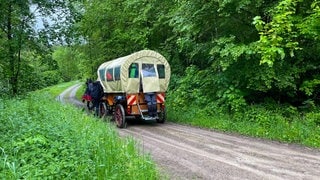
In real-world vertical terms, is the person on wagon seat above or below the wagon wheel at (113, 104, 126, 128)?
above

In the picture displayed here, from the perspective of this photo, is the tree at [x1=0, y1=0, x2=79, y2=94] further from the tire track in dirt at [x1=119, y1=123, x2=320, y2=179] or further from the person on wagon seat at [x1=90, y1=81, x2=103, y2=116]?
the tire track in dirt at [x1=119, y1=123, x2=320, y2=179]

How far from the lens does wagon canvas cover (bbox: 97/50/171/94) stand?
13914 millimetres

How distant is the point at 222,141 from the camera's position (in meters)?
→ 9.96

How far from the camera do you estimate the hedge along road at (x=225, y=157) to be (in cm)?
671

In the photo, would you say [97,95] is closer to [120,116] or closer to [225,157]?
[120,116]

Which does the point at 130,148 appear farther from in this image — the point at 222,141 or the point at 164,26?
the point at 164,26

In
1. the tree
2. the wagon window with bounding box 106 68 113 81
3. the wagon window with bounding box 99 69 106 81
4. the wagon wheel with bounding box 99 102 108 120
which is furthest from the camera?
the tree

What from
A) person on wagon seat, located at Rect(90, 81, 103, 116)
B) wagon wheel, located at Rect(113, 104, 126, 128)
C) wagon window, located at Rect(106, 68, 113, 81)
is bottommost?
wagon wheel, located at Rect(113, 104, 126, 128)

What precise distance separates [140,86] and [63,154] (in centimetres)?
838

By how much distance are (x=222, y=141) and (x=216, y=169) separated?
9.97 feet

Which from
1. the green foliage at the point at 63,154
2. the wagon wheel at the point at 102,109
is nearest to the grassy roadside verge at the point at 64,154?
the green foliage at the point at 63,154

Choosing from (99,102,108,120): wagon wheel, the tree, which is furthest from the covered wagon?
the tree

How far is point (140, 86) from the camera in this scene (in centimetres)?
1400

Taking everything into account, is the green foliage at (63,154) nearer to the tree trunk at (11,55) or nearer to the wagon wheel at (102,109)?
the wagon wheel at (102,109)
